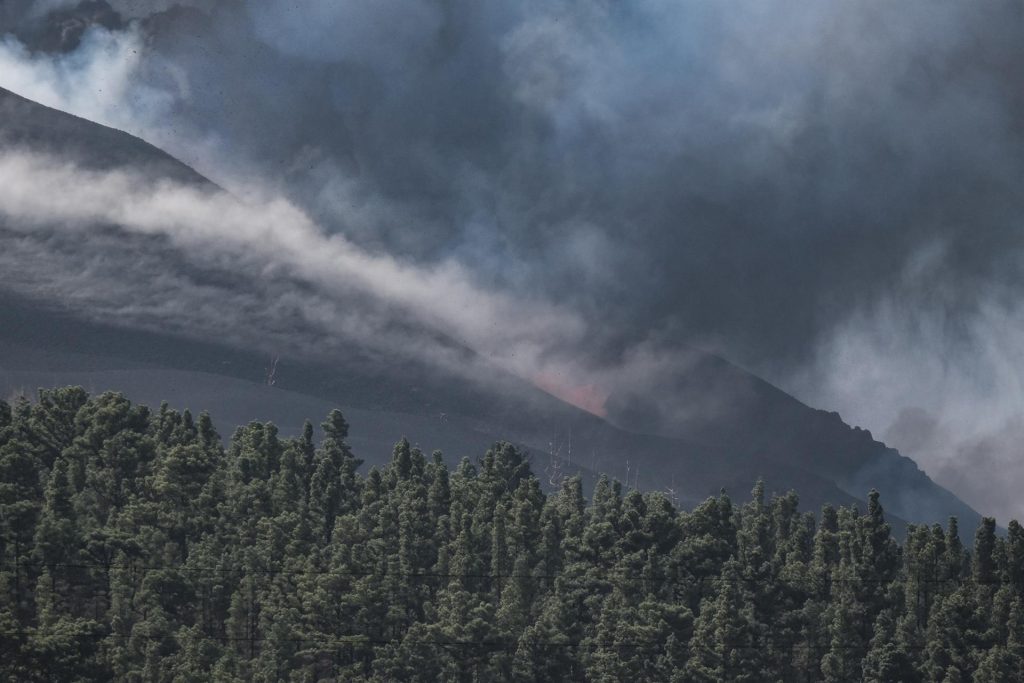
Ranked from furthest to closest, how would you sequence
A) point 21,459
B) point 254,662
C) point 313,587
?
point 21,459, point 313,587, point 254,662

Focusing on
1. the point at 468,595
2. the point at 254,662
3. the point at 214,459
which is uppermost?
the point at 214,459

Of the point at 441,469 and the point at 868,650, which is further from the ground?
the point at 441,469

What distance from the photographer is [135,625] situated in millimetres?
118812

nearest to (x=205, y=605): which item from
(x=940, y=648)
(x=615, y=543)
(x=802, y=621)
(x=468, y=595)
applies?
(x=468, y=595)

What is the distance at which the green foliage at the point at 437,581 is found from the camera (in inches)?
4739

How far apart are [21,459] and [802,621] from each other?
210 feet

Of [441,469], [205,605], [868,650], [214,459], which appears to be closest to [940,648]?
[868,650]

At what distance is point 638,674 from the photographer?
121m

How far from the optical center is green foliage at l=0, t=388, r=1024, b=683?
395ft

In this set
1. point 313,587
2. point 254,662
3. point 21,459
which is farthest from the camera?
point 21,459

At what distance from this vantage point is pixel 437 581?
132m

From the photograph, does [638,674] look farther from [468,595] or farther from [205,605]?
[205,605]

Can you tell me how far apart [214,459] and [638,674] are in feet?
150

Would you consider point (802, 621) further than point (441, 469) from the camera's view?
No
